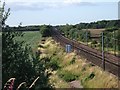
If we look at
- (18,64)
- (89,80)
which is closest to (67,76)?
(89,80)

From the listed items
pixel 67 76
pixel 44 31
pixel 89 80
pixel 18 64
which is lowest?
pixel 44 31

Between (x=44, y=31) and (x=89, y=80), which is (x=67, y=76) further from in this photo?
(x=44, y=31)

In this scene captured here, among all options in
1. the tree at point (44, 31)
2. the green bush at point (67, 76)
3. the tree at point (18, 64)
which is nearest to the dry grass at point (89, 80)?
the green bush at point (67, 76)

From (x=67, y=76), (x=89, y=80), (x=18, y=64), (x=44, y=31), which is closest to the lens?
(x=18, y=64)

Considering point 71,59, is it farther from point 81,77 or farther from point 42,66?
point 42,66

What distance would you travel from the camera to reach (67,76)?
112 ft

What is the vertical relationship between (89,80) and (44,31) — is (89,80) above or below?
above

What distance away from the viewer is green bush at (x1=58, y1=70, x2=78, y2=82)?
33456 millimetres

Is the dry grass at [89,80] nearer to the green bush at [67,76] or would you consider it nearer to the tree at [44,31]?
Answer: the green bush at [67,76]

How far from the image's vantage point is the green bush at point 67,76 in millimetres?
33456

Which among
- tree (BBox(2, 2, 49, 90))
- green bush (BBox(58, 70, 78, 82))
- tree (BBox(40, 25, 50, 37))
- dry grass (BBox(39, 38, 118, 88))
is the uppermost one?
tree (BBox(2, 2, 49, 90))

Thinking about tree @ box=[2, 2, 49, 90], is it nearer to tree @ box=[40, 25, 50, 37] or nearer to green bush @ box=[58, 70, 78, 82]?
green bush @ box=[58, 70, 78, 82]

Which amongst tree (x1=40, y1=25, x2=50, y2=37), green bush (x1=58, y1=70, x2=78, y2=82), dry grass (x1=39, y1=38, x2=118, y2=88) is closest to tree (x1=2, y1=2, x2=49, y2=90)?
dry grass (x1=39, y1=38, x2=118, y2=88)

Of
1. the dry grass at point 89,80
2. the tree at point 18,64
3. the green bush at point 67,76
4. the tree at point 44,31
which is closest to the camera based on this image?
the tree at point 18,64
